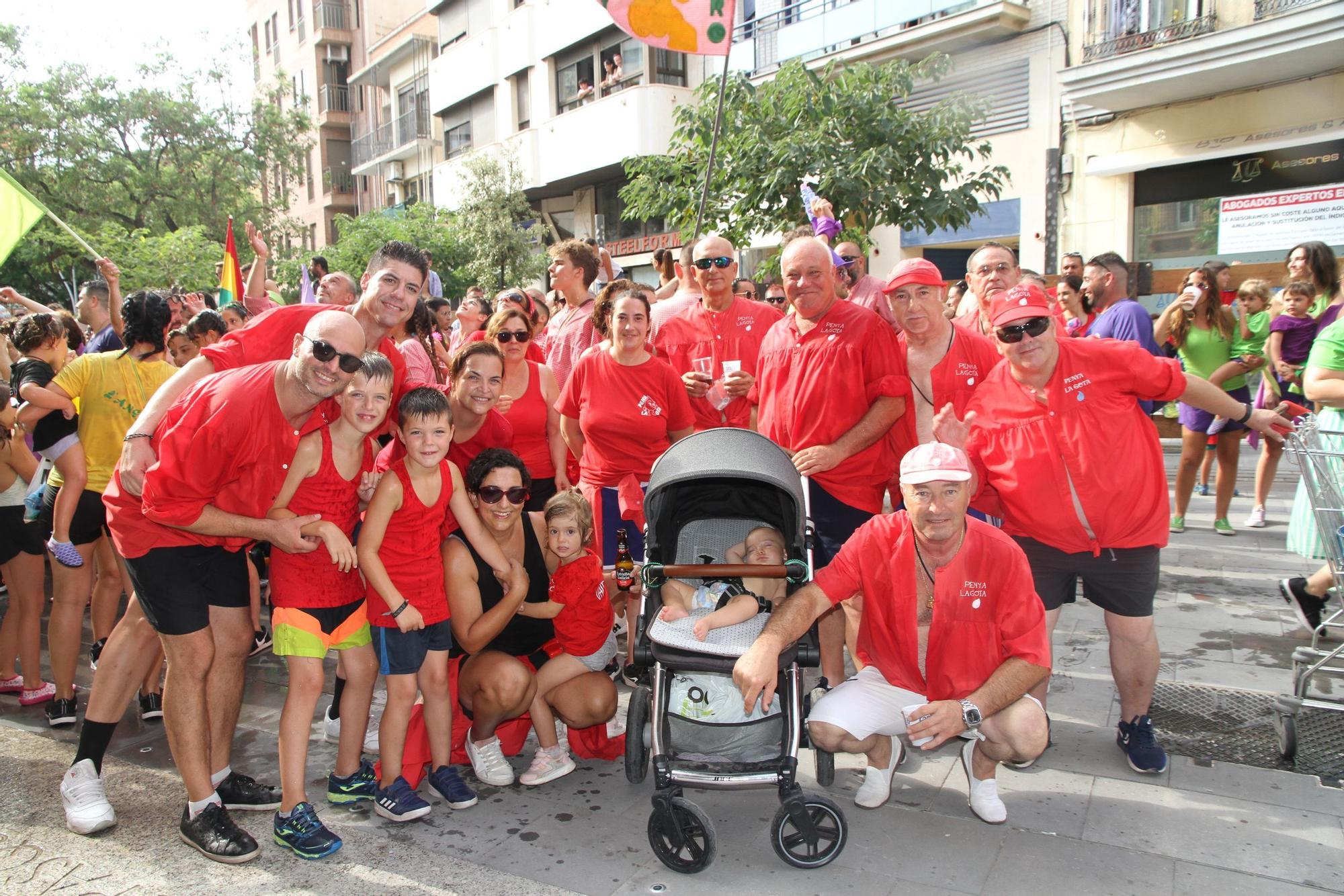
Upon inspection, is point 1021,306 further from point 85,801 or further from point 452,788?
point 85,801

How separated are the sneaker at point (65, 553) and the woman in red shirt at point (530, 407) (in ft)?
7.39

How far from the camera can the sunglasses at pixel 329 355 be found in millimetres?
3475

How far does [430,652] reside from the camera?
393cm

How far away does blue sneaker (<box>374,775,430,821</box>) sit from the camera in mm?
3721

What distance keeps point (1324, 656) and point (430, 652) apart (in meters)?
3.64

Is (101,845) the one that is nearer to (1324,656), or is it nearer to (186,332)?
(186,332)

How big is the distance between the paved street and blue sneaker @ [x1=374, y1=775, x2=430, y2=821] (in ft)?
0.17

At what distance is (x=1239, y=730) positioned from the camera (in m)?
4.25

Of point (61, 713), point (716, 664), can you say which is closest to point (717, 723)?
point (716, 664)

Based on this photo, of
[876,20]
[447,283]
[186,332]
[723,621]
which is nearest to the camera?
[723,621]

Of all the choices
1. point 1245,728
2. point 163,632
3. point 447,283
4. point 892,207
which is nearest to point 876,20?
point 892,207

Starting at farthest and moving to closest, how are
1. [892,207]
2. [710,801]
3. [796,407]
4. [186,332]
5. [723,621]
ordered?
[892,207] → [186,332] → [796,407] → [710,801] → [723,621]

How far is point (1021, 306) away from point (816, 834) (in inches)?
85.7

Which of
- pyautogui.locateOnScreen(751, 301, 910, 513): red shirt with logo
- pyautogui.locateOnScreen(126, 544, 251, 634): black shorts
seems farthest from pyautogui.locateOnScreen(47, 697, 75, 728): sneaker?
pyautogui.locateOnScreen(751, 301, 910, 513): red shirt with logo
